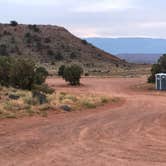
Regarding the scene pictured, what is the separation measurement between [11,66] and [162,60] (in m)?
20.9

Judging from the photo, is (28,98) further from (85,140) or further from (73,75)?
(73,75)

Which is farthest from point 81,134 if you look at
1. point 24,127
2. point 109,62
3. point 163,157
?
point 109,62

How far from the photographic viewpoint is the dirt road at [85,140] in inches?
499

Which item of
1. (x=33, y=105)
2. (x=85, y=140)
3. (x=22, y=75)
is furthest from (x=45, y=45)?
(x=85, y=140)

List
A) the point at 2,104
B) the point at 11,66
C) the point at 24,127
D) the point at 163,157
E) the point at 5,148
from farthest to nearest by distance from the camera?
the point at 11,66 < the point at 2,104 < the point at 24,127 < the point at 5,148 < the point at 163,157

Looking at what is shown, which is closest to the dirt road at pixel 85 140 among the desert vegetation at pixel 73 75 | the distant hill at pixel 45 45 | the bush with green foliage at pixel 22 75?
the bush with green foliage at pixel 22 75

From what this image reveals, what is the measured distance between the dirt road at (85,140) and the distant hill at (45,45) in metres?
86.4

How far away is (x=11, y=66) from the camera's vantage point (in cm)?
4019

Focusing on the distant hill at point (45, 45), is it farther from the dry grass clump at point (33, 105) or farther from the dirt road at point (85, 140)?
the dirt road at point (85, 140)

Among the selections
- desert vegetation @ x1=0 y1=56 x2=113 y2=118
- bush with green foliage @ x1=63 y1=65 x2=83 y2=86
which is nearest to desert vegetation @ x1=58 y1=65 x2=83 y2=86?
bush with green foliage @ x1=63 y1=65 x2=83 y2=86

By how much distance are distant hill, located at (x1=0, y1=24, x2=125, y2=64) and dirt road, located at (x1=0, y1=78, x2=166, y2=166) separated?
8637 cm

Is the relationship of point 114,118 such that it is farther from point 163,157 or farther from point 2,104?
point 163,157

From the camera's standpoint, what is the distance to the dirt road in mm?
12680

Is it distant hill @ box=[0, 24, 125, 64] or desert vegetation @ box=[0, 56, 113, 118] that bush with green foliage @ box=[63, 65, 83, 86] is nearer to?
desert vegetation @ box=[0, 56, 113, 118]
